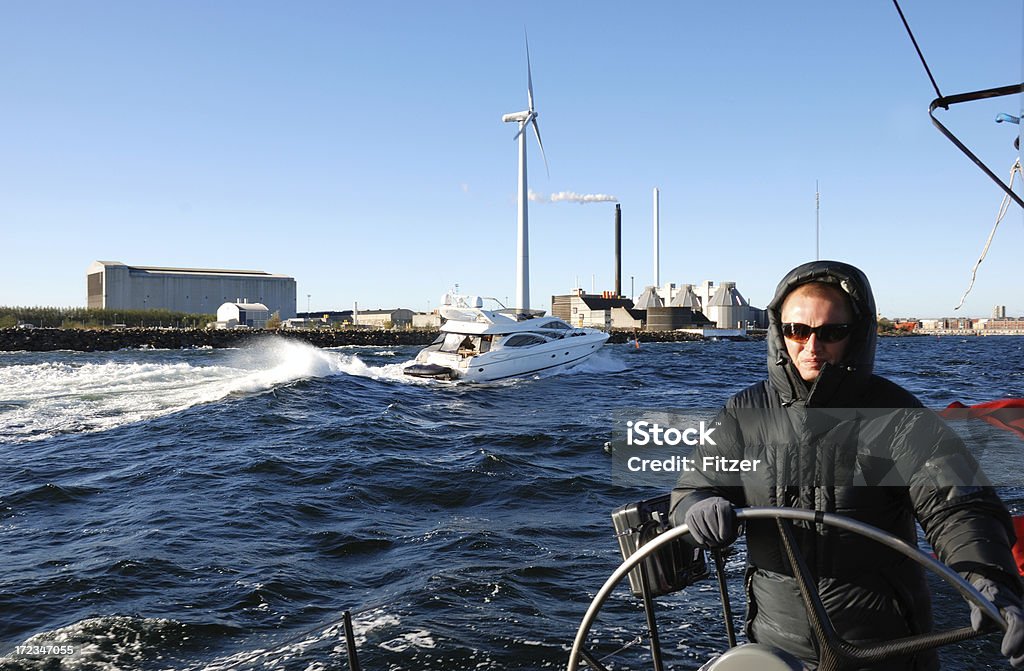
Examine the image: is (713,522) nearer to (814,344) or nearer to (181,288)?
(814,344)

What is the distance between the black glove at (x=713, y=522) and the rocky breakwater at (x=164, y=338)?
222 feet

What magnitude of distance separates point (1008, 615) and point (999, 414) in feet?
29.0

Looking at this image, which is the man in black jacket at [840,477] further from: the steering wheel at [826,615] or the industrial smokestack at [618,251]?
the industrial smokestack at [618,251]

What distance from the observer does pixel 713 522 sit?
2.38m

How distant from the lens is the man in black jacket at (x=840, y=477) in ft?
7.82

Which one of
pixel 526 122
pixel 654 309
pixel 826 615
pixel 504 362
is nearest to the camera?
pixel 826 615

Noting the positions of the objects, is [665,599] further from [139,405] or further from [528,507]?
[139,405]

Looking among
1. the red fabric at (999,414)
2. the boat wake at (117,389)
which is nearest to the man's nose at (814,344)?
the red fabric at (999,414)

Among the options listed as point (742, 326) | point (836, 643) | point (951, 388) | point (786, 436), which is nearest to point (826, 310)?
point (786, 436)

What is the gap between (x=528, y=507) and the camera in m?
10.5

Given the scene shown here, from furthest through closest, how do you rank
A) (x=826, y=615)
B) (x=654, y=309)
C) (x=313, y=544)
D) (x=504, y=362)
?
(x=654, y=309) < (x=504, y=362) < (x=313, y=544) < (x=826, y=615)

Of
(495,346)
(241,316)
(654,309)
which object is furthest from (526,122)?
(654,309)

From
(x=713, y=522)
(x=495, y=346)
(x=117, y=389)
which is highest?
(x=713, y=522)

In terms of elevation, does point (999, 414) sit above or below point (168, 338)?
above
